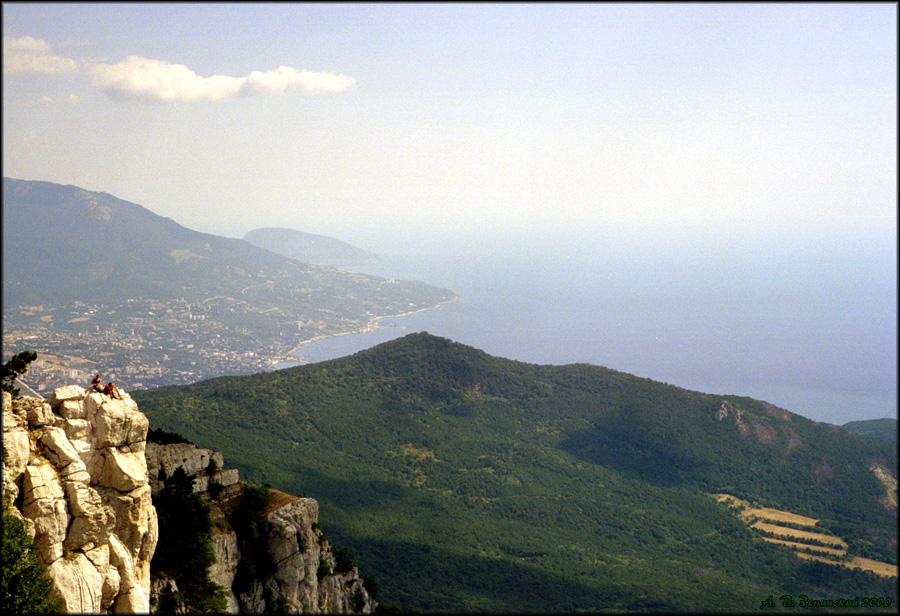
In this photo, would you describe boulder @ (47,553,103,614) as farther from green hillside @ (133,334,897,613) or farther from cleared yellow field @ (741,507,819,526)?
cleared yellow field @ (741,507,819,526)

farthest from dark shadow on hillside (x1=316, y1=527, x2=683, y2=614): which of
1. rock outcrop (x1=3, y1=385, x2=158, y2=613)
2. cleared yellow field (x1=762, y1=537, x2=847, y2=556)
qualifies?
cleared yellow field (x1=762, y1=537, x2=847, y2=556)

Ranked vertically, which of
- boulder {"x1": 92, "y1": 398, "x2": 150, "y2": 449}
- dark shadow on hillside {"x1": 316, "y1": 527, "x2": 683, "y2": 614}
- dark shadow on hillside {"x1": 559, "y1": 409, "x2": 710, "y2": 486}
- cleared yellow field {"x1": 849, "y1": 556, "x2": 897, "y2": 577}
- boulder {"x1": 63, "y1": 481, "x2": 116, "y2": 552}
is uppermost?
boulder {"x1": 92, "y1": 398, "x2": 150, "y2": 449}

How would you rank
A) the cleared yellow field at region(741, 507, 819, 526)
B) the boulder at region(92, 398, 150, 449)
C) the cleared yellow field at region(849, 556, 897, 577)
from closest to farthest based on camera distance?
the boulder at region(92, 398, 150, 449), the cleared yellow field at region(849, 556, 897, 577), the cleared yellow field at region(741, 507, 819, 526)

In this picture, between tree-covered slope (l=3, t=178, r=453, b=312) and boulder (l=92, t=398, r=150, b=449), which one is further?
tree-covered slope (l=3, t=178, r=453, b=312)

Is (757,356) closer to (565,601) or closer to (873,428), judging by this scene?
(873,428)

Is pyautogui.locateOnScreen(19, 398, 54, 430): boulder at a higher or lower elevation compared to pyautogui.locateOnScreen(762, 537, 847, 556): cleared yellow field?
higher

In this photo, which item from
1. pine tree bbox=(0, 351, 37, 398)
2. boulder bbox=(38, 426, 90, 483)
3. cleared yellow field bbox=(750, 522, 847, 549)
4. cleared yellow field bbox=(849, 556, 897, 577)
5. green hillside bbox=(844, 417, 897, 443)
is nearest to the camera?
boulder bbox=(38, 426, 90, 483)
